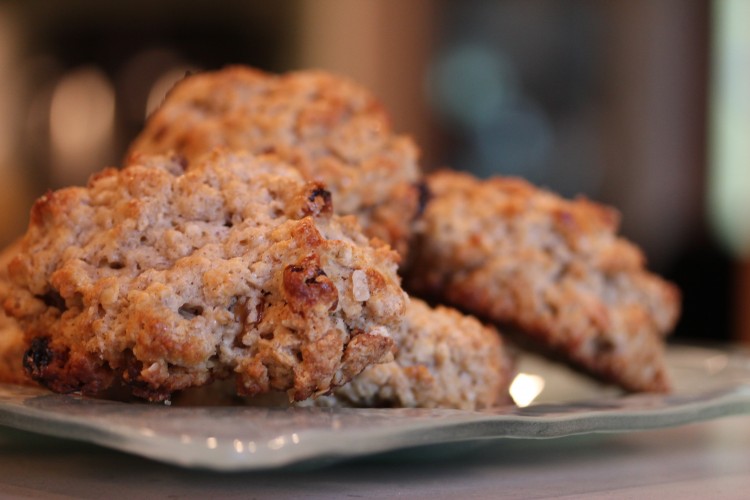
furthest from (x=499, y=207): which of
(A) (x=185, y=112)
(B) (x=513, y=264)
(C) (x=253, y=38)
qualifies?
(C) (x=253, y=38)

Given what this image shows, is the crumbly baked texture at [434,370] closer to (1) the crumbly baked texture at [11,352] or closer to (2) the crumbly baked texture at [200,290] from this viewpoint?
(2) the crumbly baked texture at [200,290]

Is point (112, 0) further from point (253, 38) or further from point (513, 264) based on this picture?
point (513, 264)

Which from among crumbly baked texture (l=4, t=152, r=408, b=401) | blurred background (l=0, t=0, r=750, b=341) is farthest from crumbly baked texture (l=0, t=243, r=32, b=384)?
blurred background (l=0, t=0, r=750, b=341)

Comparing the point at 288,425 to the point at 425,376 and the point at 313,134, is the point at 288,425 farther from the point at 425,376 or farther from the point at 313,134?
the point at 313,134

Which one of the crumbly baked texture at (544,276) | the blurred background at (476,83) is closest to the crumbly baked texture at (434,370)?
the crumbly baked texture at (544,276)

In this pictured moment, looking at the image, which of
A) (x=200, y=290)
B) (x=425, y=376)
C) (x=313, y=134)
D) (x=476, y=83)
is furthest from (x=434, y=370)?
(x=476, y=83)
